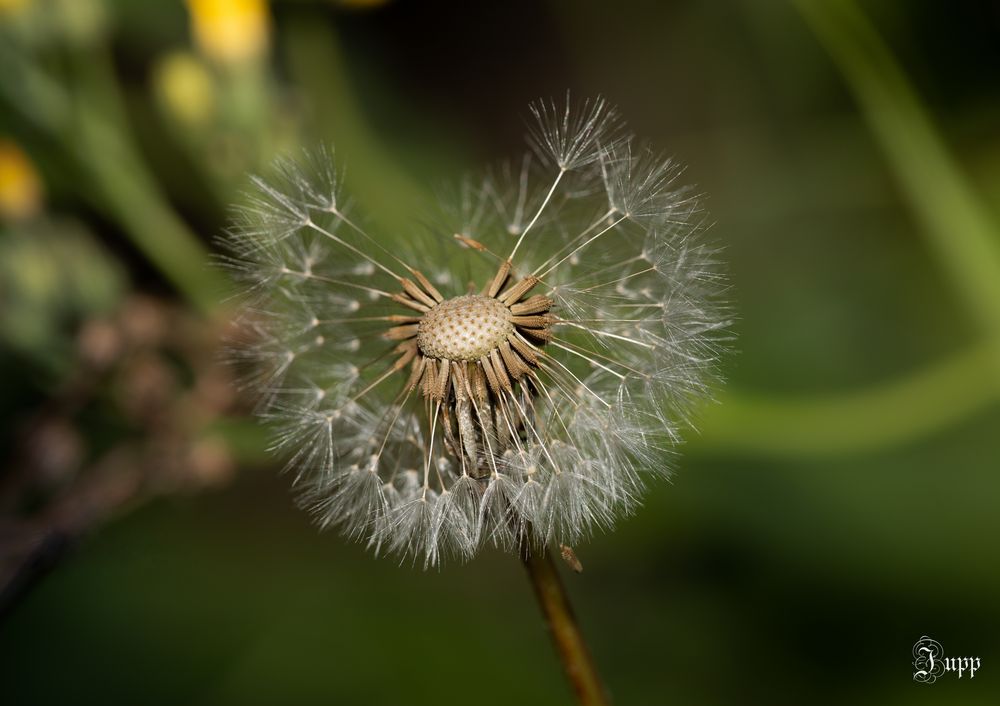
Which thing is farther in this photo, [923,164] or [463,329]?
[923,164]

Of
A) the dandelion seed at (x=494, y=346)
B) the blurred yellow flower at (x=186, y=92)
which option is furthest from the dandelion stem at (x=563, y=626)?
the blurred yellow flower at (x=186, y=92)

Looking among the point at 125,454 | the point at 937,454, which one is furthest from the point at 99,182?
the point at 937,454

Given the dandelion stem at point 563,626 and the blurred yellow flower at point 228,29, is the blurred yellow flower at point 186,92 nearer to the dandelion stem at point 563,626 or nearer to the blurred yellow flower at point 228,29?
the blurred yellow flower at point 228,29

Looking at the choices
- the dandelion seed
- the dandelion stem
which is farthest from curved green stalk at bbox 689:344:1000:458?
the dandelion stem

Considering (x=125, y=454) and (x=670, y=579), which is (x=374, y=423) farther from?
(x=670, y=579)

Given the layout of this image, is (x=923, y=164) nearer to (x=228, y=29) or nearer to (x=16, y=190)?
(x=228, y=29)

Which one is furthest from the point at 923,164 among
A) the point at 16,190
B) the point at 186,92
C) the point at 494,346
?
the point at 16,190

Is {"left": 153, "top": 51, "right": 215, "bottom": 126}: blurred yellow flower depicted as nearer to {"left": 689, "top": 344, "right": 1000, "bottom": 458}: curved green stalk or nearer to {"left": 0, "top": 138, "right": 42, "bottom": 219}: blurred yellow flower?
{"left": 0, "top": 138, "right": 42, "bottom": 219}: blurred yellow flower
